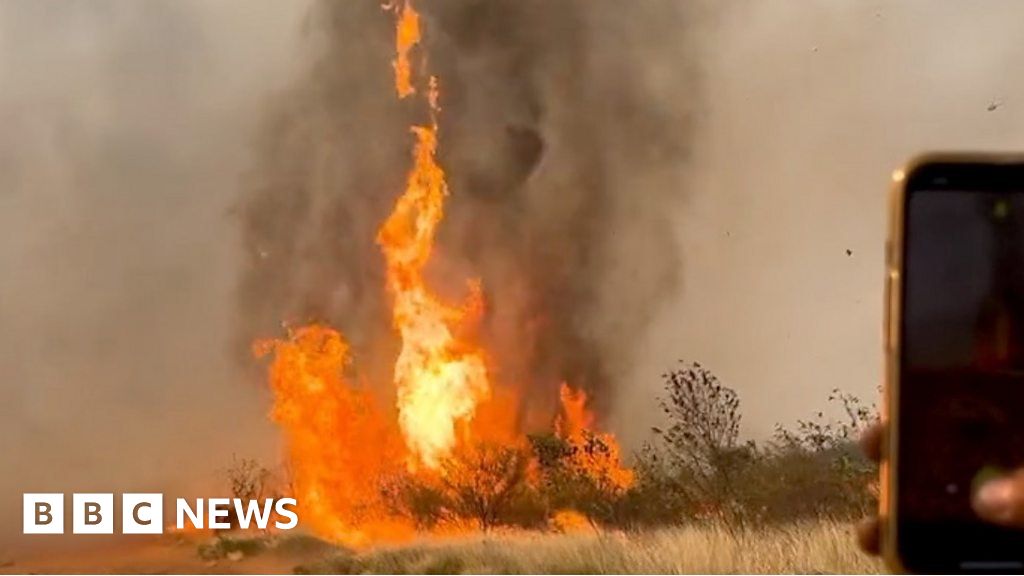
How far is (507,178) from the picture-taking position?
0.88 meters

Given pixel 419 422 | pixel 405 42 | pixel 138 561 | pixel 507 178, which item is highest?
pixel 405 42

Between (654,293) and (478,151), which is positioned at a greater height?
(478,151)

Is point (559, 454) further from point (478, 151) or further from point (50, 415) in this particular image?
point (50, 415)

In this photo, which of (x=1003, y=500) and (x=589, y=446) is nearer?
(x=1003, y=500)

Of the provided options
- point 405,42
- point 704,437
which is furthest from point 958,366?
point 405,42

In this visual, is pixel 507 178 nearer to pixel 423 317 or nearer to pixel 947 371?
pixel 423 317

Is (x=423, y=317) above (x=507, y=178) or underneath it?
underneath

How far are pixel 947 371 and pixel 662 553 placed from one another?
450 mm

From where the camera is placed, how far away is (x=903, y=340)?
47cm

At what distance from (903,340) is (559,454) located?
443 millimetres

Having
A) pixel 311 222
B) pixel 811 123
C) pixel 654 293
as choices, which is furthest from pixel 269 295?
pixel 811 123

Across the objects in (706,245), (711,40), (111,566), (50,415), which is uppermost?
(711,40)

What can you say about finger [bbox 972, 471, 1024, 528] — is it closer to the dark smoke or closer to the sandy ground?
the dark smoke

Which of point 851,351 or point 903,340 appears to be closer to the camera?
point 903,340
